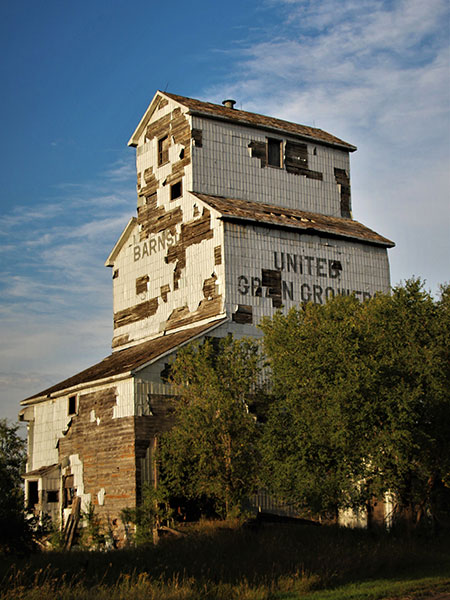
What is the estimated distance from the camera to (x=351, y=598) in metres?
16.1

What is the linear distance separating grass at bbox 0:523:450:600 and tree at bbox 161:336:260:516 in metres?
3.47

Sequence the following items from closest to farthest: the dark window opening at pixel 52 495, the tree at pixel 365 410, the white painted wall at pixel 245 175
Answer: the tree at pixel 365 410 < the dark window opening at pixel 52 495 < the white painted wall at pixel 245 175

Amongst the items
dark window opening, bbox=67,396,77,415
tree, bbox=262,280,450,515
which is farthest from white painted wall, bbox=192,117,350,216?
tree, bbox=262,280,450,515

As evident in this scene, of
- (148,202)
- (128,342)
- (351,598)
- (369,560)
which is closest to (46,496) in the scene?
(128,342)

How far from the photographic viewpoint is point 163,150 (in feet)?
126

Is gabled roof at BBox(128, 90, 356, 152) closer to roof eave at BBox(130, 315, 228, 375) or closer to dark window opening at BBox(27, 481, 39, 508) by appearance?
roof eave at BBox(130, 315, 228, 375)

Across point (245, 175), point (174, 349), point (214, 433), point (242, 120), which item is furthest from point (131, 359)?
point (242, 120)

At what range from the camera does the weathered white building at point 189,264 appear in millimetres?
30594

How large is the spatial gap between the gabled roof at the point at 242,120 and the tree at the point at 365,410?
14431mm

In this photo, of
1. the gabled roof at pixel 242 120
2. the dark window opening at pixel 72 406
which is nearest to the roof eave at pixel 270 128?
the gabled roof at pixel 242 120

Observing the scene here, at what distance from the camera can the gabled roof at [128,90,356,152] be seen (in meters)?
37.0

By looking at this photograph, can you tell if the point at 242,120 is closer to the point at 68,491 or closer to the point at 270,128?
the point at 270,128

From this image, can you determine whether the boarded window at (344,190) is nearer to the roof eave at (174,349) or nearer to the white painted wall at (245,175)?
the white painted wall at (245,175)

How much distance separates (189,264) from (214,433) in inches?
412
